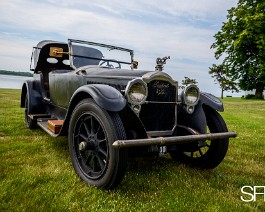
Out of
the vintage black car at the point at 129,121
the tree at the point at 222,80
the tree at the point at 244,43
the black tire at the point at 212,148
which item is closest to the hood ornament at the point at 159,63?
the vintage black car at the point at 129,121

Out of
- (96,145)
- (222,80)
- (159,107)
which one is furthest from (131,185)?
(222,80)

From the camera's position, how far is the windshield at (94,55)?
4.90m

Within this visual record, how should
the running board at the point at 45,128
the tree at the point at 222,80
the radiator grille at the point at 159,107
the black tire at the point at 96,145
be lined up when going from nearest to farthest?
1. the black tire at the point at 96,145
2. the radiator grille at the point at 159,107
3. the running board at the point at 45,128
4. the tree at the point at 222,80

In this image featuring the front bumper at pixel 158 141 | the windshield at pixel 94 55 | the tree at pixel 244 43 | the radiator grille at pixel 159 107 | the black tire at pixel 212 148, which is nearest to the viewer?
the front bumper at pixel 158 141

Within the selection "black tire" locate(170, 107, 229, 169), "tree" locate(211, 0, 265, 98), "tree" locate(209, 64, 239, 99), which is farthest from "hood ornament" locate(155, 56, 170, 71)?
"tree" locate(209, 64, 239, 99)

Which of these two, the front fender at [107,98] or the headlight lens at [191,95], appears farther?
the headlight lens at [191,95]

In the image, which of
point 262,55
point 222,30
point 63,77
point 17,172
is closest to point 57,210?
point 17,172

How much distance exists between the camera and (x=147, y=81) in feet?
10.6

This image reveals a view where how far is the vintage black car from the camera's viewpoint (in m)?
2.71

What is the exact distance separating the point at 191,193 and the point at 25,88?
4.86m

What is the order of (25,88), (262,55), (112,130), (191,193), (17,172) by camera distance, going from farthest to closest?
(262,55) < (25,88) < (17,172) < (191,193) < (112,130)

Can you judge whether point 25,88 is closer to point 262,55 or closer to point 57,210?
point 57,210

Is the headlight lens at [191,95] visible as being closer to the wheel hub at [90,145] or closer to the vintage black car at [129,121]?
the vintage black car at [129,121]

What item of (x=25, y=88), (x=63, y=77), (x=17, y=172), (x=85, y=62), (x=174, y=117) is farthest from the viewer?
(x=25, y=88)
